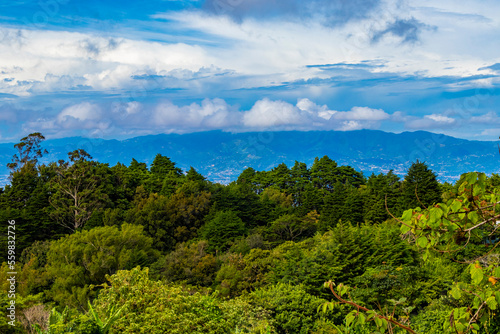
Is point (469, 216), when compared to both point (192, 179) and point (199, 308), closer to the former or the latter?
point (199, 308)

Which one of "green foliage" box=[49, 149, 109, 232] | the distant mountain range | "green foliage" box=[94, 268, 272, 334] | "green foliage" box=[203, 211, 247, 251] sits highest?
"green foliage" box=[94, 268, 272, 334]

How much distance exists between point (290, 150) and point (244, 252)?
129m

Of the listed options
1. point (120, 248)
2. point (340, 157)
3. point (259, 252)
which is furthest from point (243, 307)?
point (340, 157)

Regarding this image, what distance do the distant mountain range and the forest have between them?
63.2 m

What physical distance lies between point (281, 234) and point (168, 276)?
43.9 feet

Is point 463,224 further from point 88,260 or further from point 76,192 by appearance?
point 76,192

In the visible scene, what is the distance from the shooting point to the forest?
9.68 feet

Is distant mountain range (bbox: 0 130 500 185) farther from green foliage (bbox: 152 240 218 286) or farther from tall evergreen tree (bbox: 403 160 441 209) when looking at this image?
green foliage (bbox: 152 240 218 286)

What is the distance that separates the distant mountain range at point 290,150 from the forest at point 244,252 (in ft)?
207

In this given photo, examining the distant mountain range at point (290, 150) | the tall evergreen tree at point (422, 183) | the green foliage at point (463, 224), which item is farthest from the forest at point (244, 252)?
the distant mountain range at point (290, 150)

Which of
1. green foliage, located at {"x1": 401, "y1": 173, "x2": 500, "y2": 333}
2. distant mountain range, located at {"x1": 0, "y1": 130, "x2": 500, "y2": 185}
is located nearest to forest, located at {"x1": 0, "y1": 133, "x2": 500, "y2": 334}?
green foliage, located at {"x1": 401, "y1": 173, "x2": 500, "y2": 333}

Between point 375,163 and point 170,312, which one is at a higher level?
point 170,312

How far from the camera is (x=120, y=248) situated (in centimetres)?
2938

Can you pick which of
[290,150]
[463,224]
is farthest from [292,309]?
[290,150]
